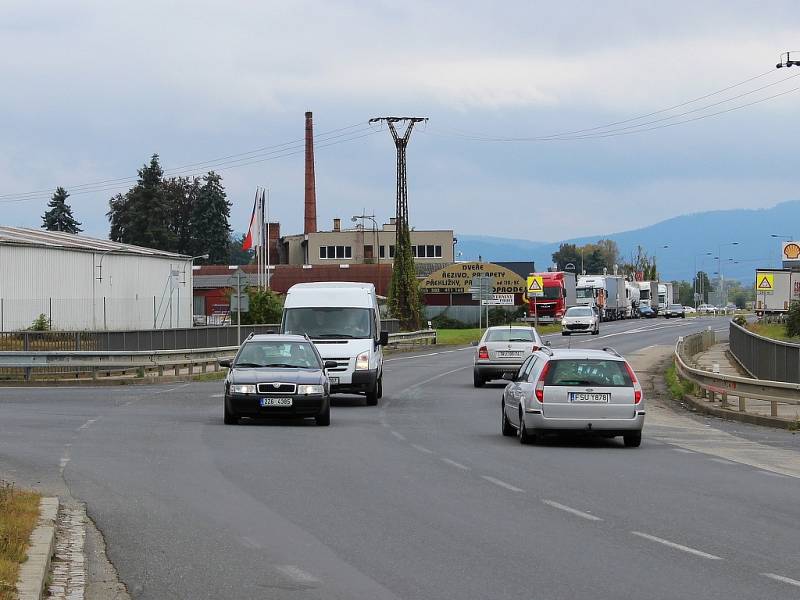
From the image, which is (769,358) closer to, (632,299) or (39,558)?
(39,558)

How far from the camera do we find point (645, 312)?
12950cm

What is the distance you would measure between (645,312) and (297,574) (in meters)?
123

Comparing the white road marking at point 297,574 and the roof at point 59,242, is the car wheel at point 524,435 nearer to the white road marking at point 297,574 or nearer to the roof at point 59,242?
the white road marking at point 297,574

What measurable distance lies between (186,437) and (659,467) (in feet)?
24.1

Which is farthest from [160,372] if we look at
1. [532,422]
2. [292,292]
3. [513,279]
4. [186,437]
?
[513,279]

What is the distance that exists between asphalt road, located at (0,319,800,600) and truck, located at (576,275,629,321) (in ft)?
250

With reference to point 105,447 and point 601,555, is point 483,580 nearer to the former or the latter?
point 601,555

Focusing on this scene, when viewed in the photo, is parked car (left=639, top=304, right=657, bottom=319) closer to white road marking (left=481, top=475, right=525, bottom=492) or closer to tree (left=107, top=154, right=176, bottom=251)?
tree (left=107, top=154, right=176, bottom=251)

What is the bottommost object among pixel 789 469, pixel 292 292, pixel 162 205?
pixel 789 469

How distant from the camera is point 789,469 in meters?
17.1

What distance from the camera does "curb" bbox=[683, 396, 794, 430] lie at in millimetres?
24094

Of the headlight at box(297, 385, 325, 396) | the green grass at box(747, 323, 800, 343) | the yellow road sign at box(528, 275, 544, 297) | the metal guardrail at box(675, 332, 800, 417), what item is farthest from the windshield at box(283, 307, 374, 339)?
the yellow road sign at box(528, 275, 544, 297)

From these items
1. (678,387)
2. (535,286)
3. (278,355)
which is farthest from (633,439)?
(535,286)

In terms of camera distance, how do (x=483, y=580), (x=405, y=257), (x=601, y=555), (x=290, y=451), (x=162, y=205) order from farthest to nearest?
(x=162, y=205) → (x=405, y=257) → (x=290, y=451) → (x=601, y=555) → (x=483, y=580)
